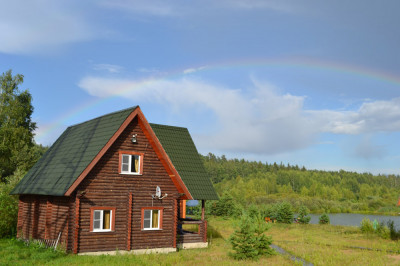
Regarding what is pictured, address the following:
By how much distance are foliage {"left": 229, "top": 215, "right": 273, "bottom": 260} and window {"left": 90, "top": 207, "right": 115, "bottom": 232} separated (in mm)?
6259

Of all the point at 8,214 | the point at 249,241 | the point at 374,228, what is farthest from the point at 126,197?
the point at 374,228

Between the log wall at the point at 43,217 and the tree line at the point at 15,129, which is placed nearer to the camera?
the log wall at the point at 43,217

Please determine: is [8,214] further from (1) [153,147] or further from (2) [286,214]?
(2) [286,214]

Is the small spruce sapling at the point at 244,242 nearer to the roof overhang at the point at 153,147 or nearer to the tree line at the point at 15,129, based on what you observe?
the roof overhang at the point at 153,147

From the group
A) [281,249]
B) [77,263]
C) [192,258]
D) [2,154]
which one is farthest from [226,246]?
[2,154]

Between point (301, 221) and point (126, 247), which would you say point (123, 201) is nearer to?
point (126, 247)

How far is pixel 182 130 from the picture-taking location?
90.2 feet

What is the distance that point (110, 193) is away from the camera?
18938mm

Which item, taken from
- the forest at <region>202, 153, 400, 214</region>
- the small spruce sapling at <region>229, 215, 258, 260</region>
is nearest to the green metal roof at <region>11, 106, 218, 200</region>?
the small spruce sapling at <region>229, 215, 258, 260</region>

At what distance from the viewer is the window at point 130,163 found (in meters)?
19.7

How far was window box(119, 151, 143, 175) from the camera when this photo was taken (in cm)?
1966

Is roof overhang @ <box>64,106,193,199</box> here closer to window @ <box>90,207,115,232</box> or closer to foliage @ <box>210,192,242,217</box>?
window @ <box>90,207,115,232</box>

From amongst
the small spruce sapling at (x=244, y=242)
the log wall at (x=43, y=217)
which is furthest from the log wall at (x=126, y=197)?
the small spruce sapling at (x=244, y=242)

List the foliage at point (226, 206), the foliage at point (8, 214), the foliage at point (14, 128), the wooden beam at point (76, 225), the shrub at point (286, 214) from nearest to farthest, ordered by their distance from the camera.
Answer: the wooden beam at point (76, 225), the foliage at point (8, 214), the foliage at point (14, 128), the shrub at point (286, 214), the foliage at point (226, 206)
